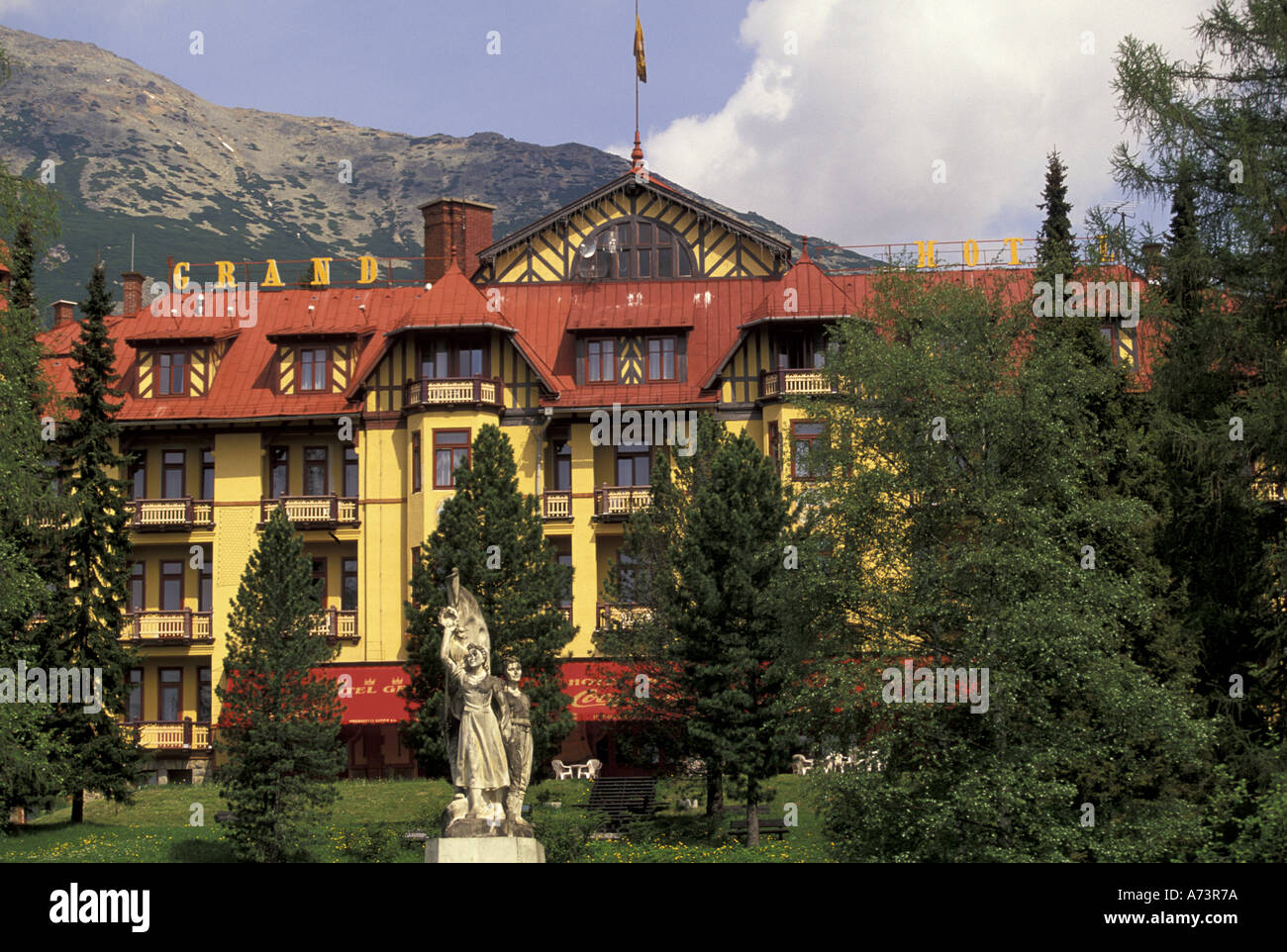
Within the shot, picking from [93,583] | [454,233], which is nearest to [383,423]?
[454,233]

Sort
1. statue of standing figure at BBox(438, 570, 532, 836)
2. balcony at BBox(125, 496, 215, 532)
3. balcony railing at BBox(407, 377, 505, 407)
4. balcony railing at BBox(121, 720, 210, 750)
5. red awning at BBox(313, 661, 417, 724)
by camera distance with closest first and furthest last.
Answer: statue of standing figure at BBox(438, 570, 532, 836) → red awning at BBox(313, 661, 417, 724) → balcony railing at BBox(121, 720, 210, 750) → balcony railing at BBox(407, 377, 505, 407) → balcony at BBox(125, 496, 215, 532)

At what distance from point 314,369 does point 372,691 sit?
36.5ft

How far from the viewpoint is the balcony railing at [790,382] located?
49997 millimetres

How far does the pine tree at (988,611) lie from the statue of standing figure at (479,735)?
813 cm

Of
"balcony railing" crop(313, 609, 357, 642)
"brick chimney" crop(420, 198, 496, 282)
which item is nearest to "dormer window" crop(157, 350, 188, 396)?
"balcony railing" crop(313, 609, 357, 642)

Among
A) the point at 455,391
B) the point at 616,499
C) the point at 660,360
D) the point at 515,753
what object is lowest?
the point at 515,753

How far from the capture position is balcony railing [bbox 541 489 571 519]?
168 feet

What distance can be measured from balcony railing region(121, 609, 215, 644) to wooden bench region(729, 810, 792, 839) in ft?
65.0

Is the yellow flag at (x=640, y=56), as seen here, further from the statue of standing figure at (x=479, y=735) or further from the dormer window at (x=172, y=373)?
the statue of standing figure at (x=479, y=735)

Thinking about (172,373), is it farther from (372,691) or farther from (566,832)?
(566,832)

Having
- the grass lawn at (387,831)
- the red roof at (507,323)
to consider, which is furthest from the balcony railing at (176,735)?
the red roof at (507,323)

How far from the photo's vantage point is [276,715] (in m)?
37.8

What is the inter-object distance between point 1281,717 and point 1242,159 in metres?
9.90

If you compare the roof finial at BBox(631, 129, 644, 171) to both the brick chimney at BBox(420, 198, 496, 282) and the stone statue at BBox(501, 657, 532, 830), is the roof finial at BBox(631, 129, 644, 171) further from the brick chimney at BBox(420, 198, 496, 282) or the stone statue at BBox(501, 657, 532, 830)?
the stone statue at BBox(501, 657, 532, 830)
